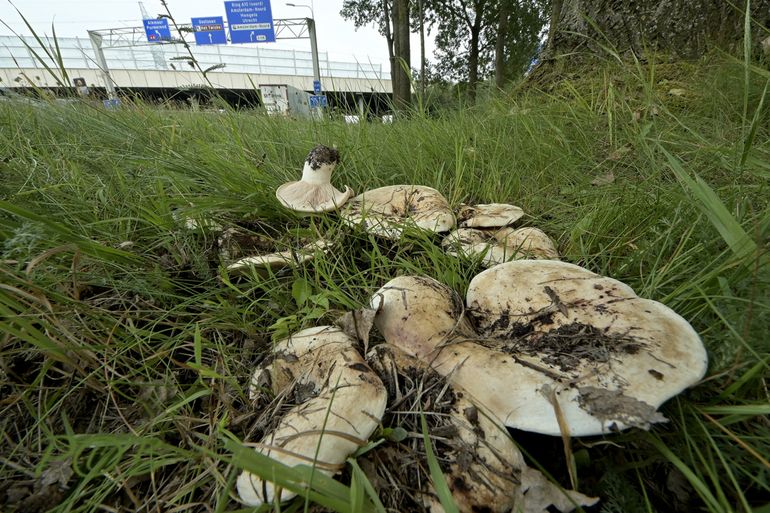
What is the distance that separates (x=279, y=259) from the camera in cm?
147

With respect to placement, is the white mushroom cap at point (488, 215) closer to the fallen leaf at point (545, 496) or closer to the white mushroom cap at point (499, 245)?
the white mushroom cap at point (499, 245)

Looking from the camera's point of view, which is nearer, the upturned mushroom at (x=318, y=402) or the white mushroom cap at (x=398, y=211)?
the upturned mushroom at (x=318, y=402)

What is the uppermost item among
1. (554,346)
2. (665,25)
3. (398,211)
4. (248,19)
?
(248,19)

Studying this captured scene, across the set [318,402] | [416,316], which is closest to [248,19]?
[416,316]

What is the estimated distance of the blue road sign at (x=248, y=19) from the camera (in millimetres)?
18094

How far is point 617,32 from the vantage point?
329 cm

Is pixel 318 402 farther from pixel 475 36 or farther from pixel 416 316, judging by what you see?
pixel 475 36

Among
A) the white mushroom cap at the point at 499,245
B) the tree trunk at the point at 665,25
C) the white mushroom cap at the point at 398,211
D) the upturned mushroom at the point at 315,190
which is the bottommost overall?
the white mushroom cap at the point at 499,245

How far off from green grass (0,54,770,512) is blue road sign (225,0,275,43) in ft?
63.5

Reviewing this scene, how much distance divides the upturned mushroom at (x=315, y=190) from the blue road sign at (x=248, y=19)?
20.7 metres

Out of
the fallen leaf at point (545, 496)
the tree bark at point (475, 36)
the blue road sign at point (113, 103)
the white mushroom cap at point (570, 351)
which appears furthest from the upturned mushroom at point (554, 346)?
the tree bark at point (475, 36)

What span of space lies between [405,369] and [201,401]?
690 mm

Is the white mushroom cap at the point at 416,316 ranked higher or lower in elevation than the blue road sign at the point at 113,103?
lower

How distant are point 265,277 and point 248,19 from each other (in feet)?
71.9
